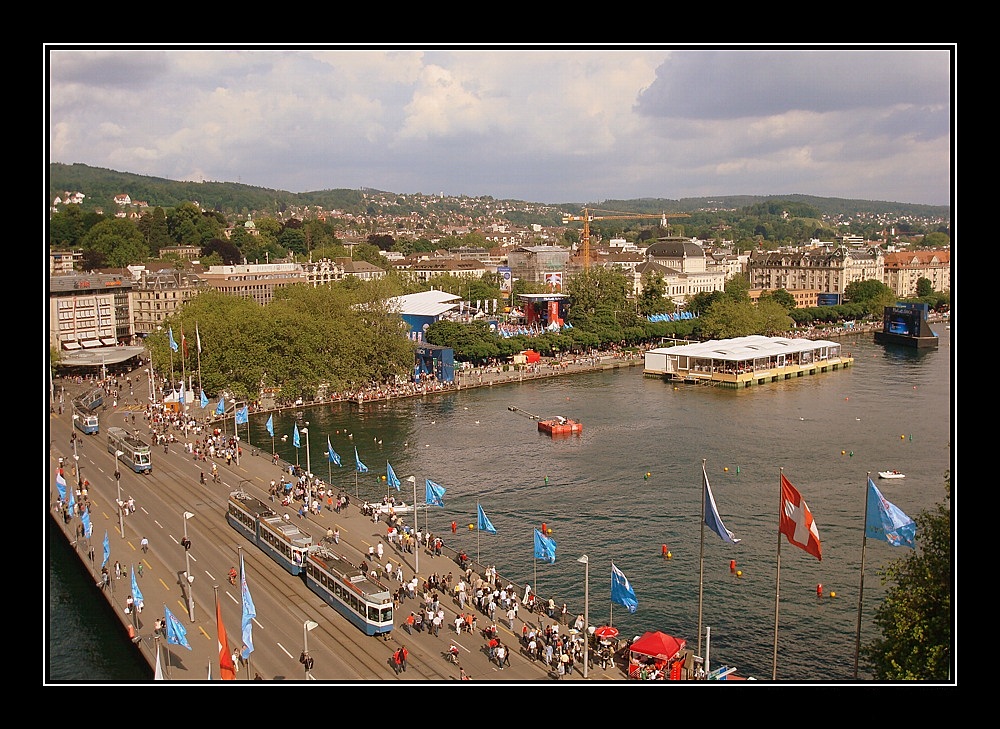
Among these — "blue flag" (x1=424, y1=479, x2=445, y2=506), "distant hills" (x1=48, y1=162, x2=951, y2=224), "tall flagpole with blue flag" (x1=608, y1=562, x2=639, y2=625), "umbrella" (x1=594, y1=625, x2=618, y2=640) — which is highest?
"distant hills" (x1=48, y1=162, x2=951, y2=224)

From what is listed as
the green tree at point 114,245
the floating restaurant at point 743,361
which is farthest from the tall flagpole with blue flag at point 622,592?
the green tree at point 114,245

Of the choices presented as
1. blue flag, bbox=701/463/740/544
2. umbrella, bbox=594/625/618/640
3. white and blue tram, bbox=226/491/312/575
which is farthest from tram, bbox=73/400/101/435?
blue flag, bbox=701/463/740/544

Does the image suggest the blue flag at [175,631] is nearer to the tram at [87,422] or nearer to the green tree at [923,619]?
the green tree at [923,619]

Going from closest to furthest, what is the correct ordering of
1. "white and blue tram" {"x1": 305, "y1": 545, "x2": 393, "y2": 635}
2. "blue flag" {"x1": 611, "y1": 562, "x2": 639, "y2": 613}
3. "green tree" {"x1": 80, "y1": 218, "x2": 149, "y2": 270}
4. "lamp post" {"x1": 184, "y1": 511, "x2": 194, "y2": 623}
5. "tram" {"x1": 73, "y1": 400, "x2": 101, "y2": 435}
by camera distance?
"blue flag" {"x1": 611, "y1": 562, "x2": 639, "y2": 613}, "white and blue tram" {"x1": 305, "y1": 545, "x2": 393, "y2": 635}, "lamp post" {"x1": 184, "y1": 511, "x2": 194, "y2": 623}, "tram" {"x1": 73, "y1": 400, "x2": 101, "y2": 435}, "green tree" {"x1": 80, "y1": 218, "x2": 149, "y2": 270}

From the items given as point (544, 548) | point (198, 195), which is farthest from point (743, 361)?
point (198, 195)

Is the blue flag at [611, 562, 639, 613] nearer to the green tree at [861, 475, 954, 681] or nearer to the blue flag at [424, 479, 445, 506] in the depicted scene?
the green tree at [861, 475, 954, 681]
